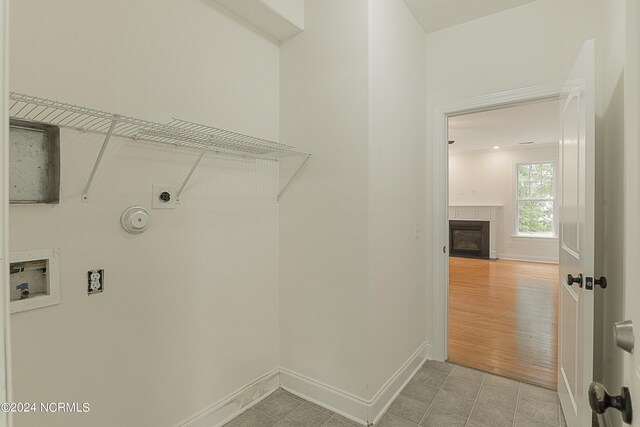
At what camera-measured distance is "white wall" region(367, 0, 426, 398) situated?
1.89 metres

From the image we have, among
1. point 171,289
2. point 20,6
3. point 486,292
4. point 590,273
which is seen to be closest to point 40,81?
point 20,6

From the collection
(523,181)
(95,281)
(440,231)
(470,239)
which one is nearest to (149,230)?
(95,281)

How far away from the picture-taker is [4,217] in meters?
0.44

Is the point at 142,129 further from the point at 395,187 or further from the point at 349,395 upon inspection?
the point at 349,395

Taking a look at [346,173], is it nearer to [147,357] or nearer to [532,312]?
[147,357]

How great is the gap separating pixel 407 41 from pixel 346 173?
3.85 feet

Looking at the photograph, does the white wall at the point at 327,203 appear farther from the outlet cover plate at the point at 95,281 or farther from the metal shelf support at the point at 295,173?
the outlet cover plate at the point at 95,281

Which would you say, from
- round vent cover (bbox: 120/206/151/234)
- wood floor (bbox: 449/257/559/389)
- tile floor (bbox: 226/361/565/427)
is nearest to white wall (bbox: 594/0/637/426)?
tile floor (bbox: 226/361/565/427)

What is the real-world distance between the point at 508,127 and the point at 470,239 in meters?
3.14

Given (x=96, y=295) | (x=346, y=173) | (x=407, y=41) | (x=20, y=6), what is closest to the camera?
(x=20, y=6)

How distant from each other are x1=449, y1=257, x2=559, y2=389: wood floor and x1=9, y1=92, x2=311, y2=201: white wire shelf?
2.25 metres

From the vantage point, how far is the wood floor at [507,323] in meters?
2.53

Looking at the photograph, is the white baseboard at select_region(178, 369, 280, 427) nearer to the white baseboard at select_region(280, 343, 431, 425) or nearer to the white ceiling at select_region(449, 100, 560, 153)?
the white baseboard at select_region(280, 343, 431, 425)

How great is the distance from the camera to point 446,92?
2.54 meters
